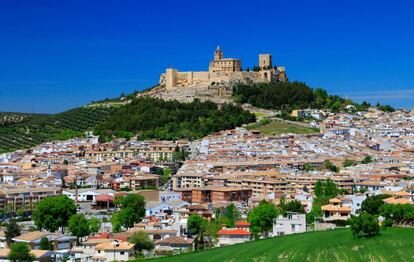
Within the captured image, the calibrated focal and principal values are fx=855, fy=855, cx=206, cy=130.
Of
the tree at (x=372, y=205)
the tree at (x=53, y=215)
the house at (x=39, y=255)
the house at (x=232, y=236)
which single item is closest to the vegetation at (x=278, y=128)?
the tree at (x=372, y=205)

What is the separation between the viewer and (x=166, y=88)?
84.9m

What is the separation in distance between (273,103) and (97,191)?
35031 mm

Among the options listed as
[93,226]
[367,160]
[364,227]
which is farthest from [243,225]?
[367,160]

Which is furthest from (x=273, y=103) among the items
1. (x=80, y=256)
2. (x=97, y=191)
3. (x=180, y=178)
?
(x=80, y=256)

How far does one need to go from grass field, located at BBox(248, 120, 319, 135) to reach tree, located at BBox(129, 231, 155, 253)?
127 feet

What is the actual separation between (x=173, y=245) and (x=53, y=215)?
708 centimetres

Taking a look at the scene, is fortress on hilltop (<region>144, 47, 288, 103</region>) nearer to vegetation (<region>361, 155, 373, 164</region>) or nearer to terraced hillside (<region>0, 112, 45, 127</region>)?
terraced hillside (<region>0, 112, 45, 127</region>)

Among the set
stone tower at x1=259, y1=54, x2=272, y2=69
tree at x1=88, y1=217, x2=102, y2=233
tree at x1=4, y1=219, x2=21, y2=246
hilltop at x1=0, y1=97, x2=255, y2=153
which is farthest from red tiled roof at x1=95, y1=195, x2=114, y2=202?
stone tower at x1=259, y1=54, x2=272, y2=69

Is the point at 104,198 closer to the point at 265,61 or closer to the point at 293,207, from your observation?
the point at 293,207

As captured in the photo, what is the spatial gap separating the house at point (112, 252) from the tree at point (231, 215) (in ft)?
20.3

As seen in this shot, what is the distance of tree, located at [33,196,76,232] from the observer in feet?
117

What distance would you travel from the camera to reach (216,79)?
8300cm

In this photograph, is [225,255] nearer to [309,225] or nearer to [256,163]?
[309,225]

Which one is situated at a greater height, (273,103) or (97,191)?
(273,103)
